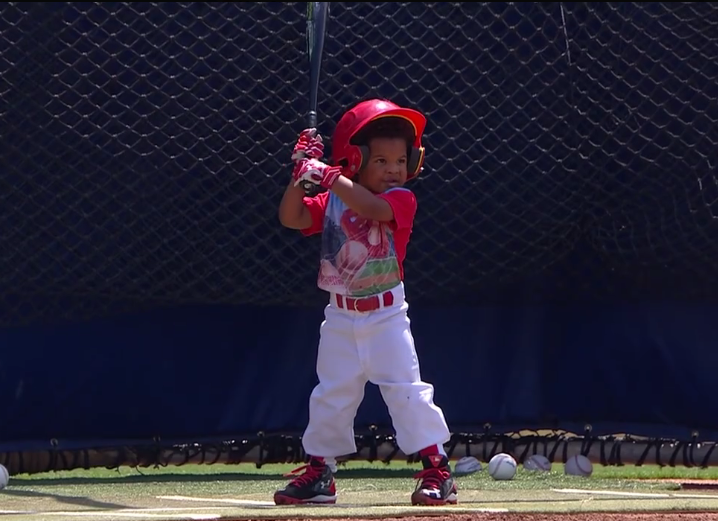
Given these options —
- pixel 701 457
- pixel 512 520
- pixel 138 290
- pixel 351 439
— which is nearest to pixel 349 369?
pixel 351 439

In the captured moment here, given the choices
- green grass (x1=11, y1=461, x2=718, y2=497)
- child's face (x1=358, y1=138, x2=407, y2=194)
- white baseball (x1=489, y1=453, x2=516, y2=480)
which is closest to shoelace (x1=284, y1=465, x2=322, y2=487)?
green grass (x1=11, y1=461, x2=718, y2=497)

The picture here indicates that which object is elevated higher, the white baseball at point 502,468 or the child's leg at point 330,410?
the child's leg at point 330,410

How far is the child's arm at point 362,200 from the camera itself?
3.57m

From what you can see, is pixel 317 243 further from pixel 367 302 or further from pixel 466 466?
pixel 367 302

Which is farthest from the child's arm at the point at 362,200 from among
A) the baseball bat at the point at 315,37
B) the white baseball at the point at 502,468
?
the white baseball at the point at 502,468

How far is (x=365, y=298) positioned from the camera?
3666 millimetres

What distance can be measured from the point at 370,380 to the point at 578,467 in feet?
5.47

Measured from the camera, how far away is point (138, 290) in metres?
5.13

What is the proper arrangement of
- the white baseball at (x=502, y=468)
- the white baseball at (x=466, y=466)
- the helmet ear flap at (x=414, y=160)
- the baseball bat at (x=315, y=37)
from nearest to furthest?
the helmet ear flap at (x=414, y=160) < the baseball bat at (x=315, y=37) < the white baseball at (x=502, y=468) < the white baseball at (x=466, y=466)

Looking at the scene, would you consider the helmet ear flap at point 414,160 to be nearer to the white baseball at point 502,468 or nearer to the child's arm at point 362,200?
the child's arm at point 362,200

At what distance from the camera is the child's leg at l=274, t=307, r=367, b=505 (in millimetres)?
3686

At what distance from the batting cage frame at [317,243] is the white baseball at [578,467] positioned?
148 millimetres

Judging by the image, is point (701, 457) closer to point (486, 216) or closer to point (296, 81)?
point (486, 216)

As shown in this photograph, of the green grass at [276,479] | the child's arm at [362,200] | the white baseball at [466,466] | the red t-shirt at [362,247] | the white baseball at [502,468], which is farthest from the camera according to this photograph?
the white baseball at [466,466]
